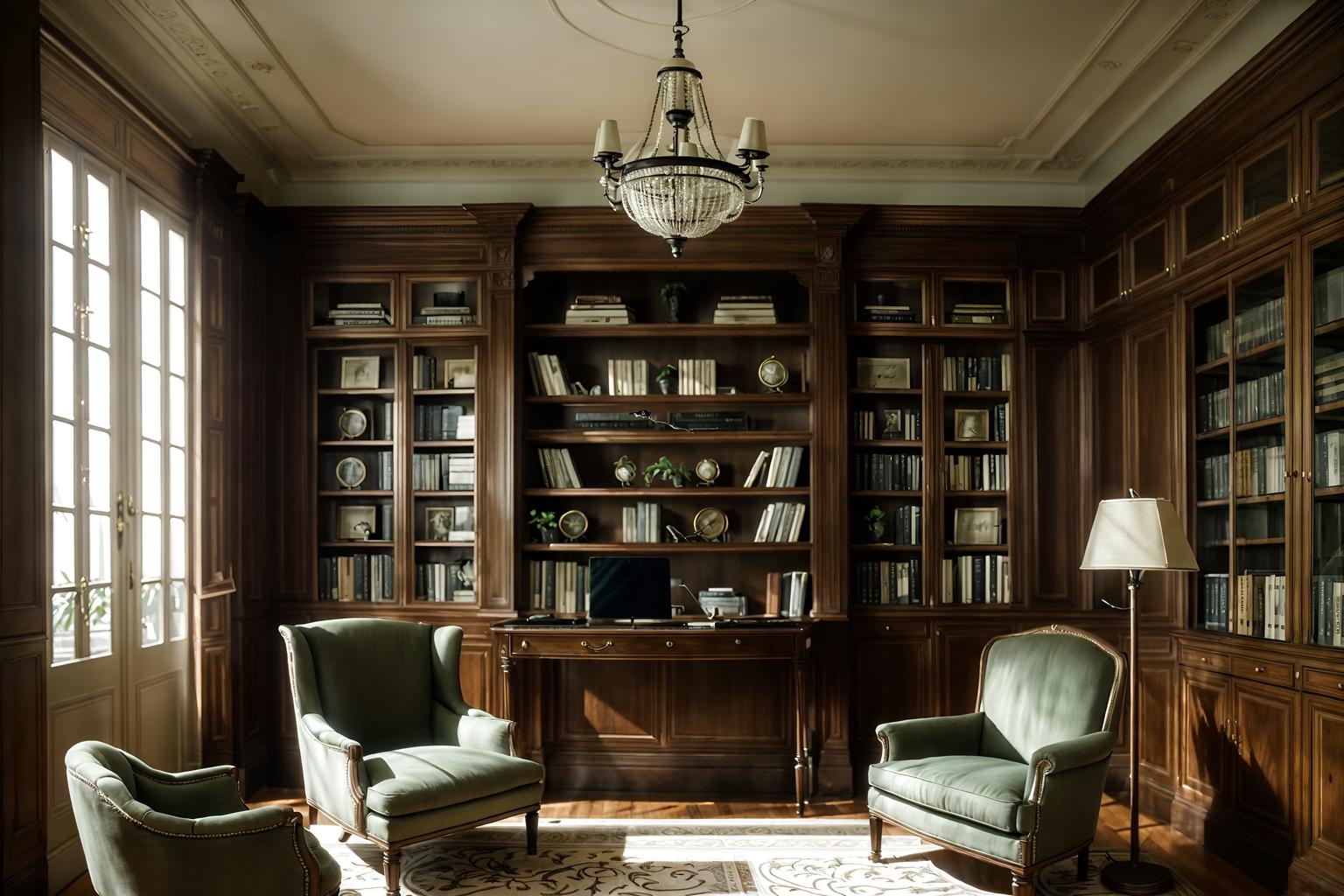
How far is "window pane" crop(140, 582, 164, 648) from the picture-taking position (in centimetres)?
450

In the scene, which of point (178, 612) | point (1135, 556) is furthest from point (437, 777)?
point (1135, 556)

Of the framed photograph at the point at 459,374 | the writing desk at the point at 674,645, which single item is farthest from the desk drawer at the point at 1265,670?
the framed photograph at the point at 459,374

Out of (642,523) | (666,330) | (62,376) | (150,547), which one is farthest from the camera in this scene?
(642,523)

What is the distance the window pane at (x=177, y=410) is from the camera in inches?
189

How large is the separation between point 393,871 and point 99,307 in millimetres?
2409

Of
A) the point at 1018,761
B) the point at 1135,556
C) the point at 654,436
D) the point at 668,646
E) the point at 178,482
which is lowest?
the point at 1018,761

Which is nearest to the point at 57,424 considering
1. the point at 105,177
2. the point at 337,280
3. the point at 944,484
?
the point at 105,177

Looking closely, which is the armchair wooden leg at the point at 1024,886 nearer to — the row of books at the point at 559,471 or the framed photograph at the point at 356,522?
the row of books at the point at 559,471

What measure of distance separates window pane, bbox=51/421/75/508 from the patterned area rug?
1.72 metres

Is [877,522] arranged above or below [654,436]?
below

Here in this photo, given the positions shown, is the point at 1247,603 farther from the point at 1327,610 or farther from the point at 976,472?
the point at 976,472

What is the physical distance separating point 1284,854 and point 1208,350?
199 cm

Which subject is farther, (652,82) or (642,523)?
(642,523)

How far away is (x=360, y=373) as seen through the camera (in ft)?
18.9
